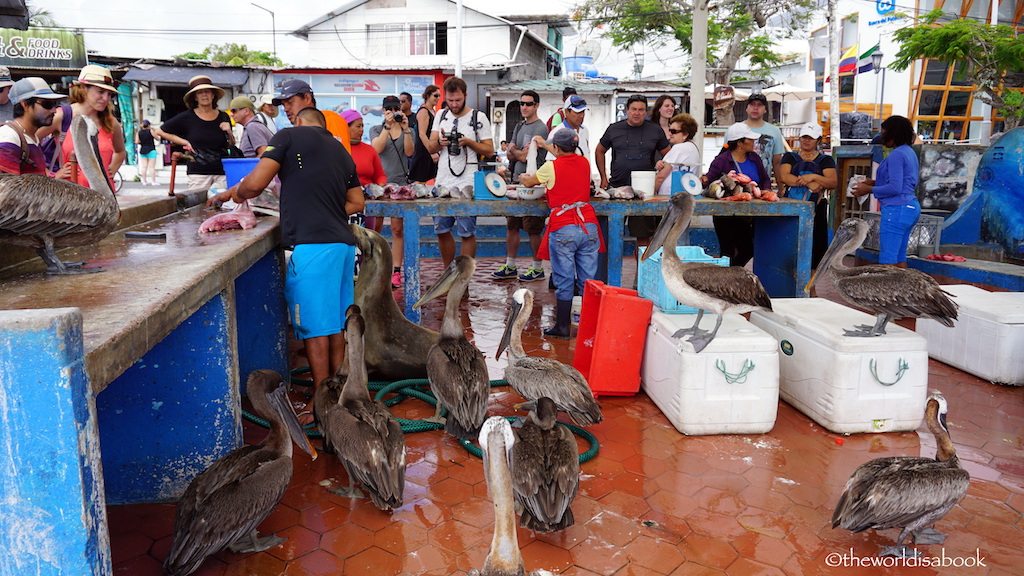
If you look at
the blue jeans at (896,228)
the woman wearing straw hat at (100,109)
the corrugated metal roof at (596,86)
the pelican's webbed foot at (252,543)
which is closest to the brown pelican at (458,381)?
the pelican's webbed foot at (252,543)

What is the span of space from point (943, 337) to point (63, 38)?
25757 millimetres

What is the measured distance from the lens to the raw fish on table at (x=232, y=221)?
5.01m

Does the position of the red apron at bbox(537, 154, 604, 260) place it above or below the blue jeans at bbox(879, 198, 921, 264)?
above

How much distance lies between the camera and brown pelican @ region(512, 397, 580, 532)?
3.50 metres

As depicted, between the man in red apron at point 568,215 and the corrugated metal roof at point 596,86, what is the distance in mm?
17418

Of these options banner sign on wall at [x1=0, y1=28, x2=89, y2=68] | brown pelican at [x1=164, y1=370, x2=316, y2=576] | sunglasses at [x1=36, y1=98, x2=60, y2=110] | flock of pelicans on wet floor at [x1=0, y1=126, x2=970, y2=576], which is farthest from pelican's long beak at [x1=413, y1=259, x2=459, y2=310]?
banner sign on wall at [x1=0, y1=28, x2=89, y2=68]

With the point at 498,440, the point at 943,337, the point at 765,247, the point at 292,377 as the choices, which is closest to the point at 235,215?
the point at 292,377

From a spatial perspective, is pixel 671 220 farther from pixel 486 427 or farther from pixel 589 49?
pixel 589 49

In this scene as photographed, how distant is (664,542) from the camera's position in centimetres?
359

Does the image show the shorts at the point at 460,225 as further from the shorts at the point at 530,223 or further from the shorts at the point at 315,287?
the shorts at the point at 315,287

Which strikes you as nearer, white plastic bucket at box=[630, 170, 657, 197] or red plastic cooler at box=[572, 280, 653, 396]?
red plastic cooler at box=[572, 280, 653, 396]

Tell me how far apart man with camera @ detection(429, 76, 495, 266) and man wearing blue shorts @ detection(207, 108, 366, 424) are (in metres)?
3.20

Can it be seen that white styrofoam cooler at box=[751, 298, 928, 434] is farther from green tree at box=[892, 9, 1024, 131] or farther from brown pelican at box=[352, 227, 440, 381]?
green tree at box=[892, 9, 1024, 131]

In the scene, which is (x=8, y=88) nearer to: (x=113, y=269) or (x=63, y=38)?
(x=113, y=269)
